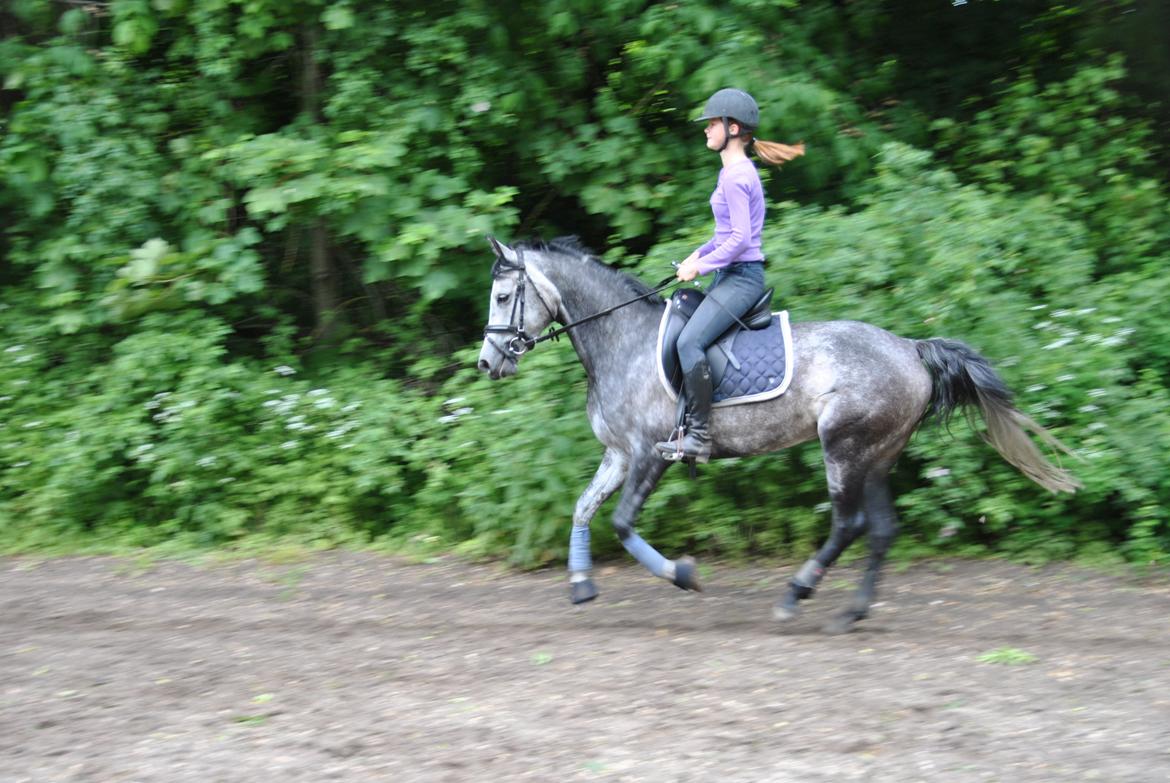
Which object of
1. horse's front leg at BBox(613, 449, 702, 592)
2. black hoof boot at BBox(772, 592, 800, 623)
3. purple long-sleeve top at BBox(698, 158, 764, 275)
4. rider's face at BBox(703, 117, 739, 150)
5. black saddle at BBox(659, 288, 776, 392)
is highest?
rider's face at BBox(703, 117, 739, 150)

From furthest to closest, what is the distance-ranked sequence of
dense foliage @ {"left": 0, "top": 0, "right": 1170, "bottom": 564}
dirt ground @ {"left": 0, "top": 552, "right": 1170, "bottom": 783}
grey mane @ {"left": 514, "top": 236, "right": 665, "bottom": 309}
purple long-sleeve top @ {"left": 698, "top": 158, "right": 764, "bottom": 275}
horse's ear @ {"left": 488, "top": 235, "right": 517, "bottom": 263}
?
dense foliage @ {"left": 0, "top": 0, "right": 1170, "bottom": 564}, grey mane @ {"left": 514, "top": 236, "right": 665, "bottom": 309}, horse's ear @ {"left": 488, "top": 235, "right": 517, "bottom": 263}, purple long-sleeve top @ {"left": 698, "top": 158, "right": 764, "bottom": 275}, dirt ground @ {"left": 0, "top": 552, "right": 1170, "bottom": 783}

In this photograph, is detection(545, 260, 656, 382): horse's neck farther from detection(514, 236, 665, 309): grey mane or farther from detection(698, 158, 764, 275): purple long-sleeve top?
detection(698, 158, 764, 275): purple long-sleeve top

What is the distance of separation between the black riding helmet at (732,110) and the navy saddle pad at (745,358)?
1.01m

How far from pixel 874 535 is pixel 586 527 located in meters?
1.78

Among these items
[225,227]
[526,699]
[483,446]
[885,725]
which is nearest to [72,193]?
[225,227]

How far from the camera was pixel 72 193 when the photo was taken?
10.1 m

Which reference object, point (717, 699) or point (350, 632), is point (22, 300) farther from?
point (717, 699)

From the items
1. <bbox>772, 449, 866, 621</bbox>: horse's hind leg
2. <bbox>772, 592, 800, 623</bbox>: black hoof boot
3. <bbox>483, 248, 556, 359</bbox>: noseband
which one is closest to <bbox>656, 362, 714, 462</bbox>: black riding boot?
<bbox>772, 449, 866, 621</bbox>: horse's hind leg

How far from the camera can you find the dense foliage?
8.49 m

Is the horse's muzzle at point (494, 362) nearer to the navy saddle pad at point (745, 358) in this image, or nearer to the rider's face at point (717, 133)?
the navy saddle pad at point (745, 358)

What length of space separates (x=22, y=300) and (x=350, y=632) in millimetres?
6248

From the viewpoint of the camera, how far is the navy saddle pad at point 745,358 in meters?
6.50

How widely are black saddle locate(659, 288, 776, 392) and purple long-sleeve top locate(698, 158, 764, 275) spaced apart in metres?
0.28

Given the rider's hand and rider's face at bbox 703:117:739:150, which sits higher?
rider's face at bbox 703:117:739:150
